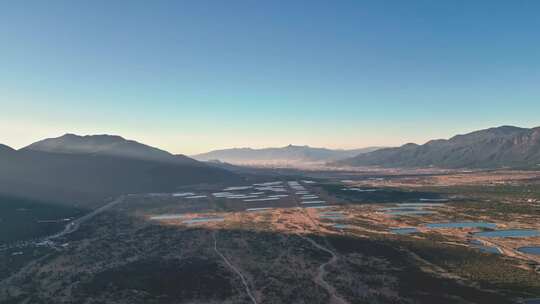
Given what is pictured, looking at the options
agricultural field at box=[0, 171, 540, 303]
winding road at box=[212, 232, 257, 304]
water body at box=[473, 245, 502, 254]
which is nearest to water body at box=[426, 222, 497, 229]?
agricultural field at box=[0, 171, 540, 303]

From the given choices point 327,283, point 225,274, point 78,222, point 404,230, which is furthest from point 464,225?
point 78,222

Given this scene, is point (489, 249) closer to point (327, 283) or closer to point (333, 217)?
point (327, 283)

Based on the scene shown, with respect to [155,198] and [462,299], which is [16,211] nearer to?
[155,198]

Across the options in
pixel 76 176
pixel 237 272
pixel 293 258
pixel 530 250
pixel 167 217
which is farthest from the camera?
pixel 76 176

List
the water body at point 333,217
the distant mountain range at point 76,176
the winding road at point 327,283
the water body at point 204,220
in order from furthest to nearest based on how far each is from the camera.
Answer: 1. the distant mountain range at point 76,176
2. the water body at point 333,217
3. the water body at point 204,220
4. the winding road at point 327,283

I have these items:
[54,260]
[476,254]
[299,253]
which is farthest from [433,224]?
[54,260]

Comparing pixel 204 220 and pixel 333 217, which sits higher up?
pixel 204 220

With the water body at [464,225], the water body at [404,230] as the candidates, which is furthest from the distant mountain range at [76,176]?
the water body at [464,225]

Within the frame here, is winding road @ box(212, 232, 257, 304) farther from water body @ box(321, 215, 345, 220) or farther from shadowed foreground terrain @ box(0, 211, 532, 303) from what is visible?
water body @ box(321, 215, 345, 220)

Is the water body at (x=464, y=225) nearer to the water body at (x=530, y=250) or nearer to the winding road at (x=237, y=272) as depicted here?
the water body at (x=530, y=250)

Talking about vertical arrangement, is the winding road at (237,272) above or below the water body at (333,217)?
below

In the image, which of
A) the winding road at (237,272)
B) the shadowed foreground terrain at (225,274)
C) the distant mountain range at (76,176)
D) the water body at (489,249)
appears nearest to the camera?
the shadowed foreground terrain at (225,274)
